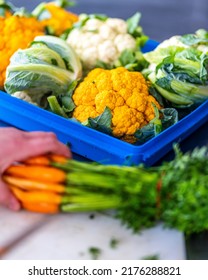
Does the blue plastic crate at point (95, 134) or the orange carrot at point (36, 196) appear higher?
the blue plastic crate at point (95, 134)

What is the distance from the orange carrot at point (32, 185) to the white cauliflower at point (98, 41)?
684 millimetres

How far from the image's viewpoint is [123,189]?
1.00 metres

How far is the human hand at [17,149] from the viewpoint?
1054 mm

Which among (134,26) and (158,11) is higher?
(158,11)

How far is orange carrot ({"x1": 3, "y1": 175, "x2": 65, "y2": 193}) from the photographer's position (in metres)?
1.04

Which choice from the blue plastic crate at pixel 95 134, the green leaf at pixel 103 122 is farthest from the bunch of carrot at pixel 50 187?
the green leaf at pixel 103 122

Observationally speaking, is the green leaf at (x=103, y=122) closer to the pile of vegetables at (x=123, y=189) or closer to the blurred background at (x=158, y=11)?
the pile of vegetables at (x=123, y=189)

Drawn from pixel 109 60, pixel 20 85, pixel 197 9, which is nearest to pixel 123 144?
pixel 20 85

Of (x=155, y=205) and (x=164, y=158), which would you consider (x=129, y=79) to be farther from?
(x=155, y=205)

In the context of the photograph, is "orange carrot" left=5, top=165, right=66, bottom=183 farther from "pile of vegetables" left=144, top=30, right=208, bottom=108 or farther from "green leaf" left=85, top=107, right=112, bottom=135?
"pile of vegetables" left=144, top=30, right=208, bottom=108

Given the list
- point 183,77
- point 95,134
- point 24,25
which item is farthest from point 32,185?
point 24,25

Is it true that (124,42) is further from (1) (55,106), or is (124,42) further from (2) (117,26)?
(1) (55,106)

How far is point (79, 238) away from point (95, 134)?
0.30m
